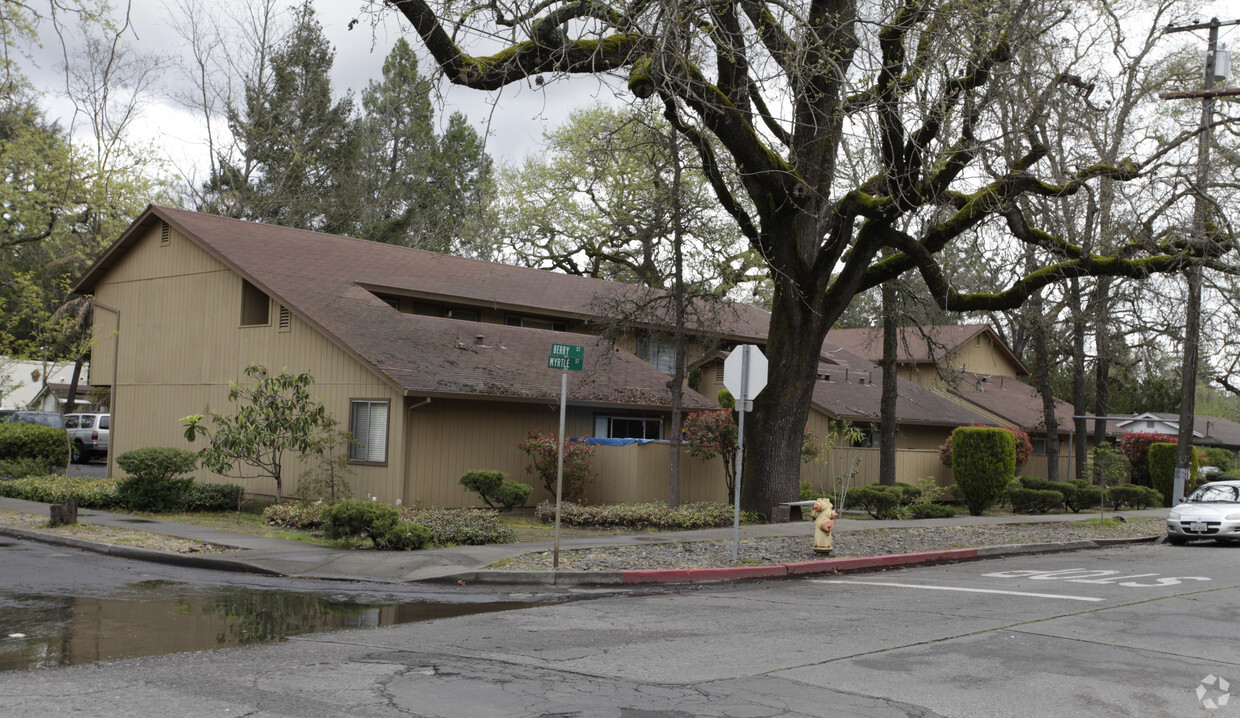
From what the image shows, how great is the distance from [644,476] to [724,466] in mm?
2789

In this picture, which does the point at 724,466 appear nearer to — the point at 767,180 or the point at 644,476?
the point at 644,476

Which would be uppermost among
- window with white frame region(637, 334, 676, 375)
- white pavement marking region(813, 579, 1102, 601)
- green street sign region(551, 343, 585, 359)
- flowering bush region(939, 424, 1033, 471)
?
window with white frame region(637, 334, 676, 375)

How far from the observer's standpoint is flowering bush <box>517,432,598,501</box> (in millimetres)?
22703

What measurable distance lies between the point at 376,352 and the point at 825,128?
10.5m

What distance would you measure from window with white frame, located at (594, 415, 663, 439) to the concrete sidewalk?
7974 mm

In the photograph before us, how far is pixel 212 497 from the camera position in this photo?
2144cm

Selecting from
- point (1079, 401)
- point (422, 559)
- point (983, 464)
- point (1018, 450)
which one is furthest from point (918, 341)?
point (422, 559)

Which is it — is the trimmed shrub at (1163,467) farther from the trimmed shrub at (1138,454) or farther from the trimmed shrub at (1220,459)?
the trimmed shrub at (1220,459)

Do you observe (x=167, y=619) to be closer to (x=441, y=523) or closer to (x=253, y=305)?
(x=441, y=523)

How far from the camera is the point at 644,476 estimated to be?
79.3 ft

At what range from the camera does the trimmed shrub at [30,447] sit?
2546 centimetres

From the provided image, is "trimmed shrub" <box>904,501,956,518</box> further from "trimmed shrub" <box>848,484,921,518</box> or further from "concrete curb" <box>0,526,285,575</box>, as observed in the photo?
"concrete curb" <box>0,526,285,575</box>

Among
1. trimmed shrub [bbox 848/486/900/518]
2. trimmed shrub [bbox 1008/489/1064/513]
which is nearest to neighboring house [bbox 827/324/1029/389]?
trimmed shrub [bbox 1008/489/1064/513]

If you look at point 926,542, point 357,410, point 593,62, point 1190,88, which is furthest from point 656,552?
point 1190,88
